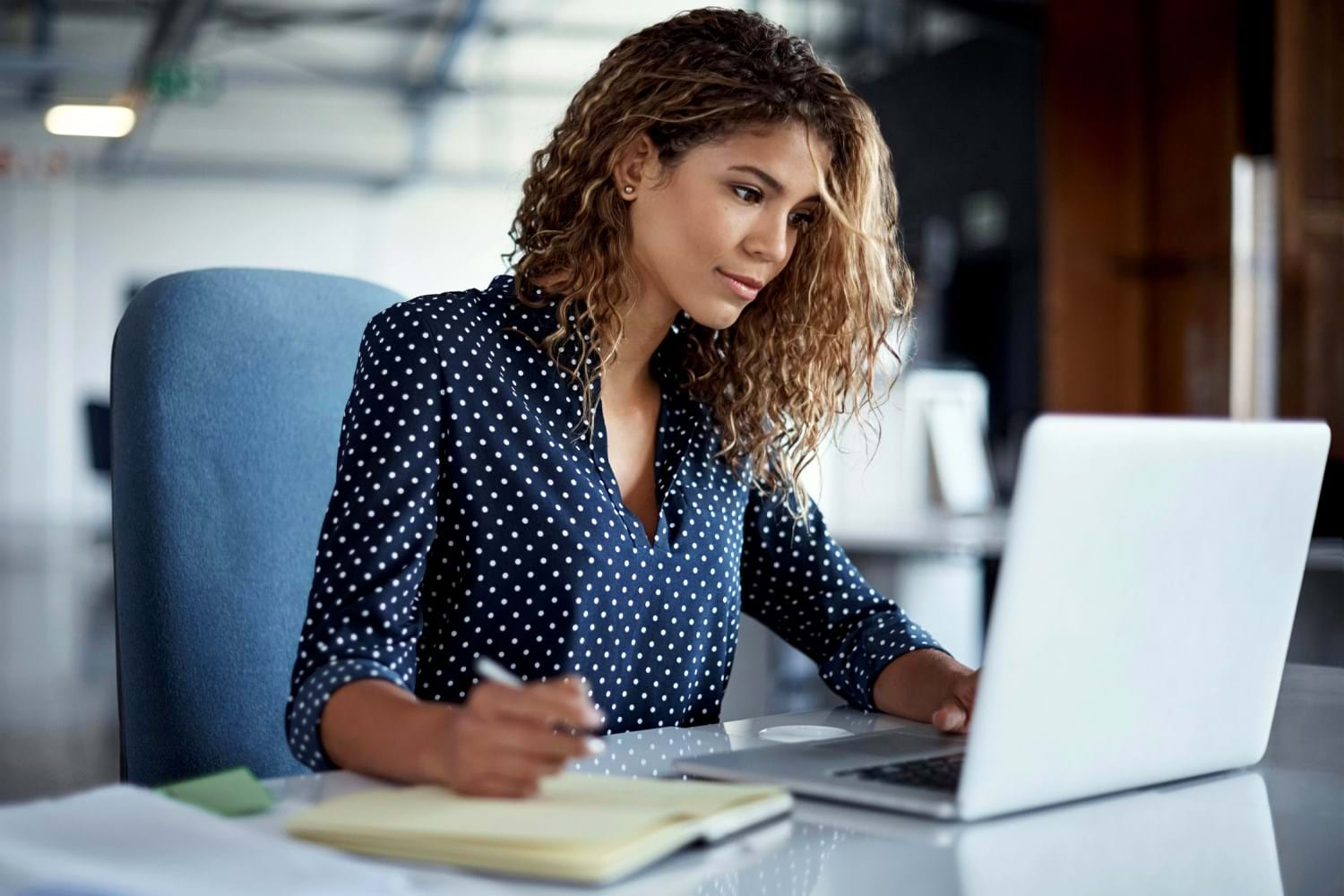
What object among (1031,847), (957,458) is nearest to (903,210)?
(957,458)

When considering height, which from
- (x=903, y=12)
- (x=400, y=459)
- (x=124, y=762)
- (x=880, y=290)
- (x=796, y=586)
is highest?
(x=903, y=12)

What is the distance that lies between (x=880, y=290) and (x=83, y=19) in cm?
1087

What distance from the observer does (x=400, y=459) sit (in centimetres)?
119

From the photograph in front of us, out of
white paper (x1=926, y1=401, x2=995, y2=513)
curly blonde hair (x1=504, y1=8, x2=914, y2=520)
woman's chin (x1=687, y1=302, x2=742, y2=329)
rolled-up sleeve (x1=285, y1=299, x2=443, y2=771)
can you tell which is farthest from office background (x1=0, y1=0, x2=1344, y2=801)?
rolled-up sleeve (x1=285, y1=299, x2=443, y2=771)

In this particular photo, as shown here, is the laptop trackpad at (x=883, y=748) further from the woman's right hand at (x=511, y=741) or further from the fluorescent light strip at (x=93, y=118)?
the fluorescent light strip at (x=93, y=118)

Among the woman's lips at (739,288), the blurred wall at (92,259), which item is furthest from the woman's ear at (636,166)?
the blurred wall at (92,259)

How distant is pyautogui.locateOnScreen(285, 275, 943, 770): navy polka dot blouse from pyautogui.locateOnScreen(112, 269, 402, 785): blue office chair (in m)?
0.20

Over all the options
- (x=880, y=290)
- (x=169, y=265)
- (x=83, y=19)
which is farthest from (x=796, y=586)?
(x=169, y=265)

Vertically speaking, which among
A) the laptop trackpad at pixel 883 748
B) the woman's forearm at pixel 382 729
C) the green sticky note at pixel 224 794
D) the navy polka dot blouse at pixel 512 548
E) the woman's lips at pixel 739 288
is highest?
the woman's lips at pixel 739 288

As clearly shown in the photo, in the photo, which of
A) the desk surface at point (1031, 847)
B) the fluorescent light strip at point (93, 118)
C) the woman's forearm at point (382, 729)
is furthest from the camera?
the fluorescent light strip at point (93, 118)

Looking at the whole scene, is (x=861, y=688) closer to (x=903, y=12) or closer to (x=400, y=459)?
(x=400, y=459)

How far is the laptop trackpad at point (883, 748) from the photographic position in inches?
41.0

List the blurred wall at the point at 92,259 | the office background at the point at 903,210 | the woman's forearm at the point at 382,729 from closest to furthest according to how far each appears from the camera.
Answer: the woman's forearm at the point at 382,729, the office background at the point at 903,210, the blurred wall at the point at 92,259

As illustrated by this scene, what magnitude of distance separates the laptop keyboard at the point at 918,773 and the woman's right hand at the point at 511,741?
0.78 ft
